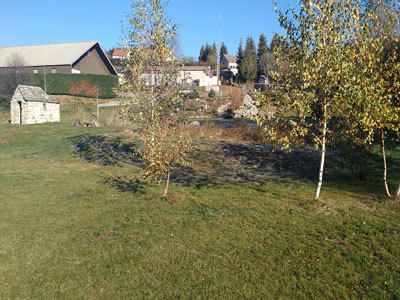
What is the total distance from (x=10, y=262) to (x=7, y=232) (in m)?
1.97

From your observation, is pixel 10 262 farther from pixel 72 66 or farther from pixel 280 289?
pixel 72 66

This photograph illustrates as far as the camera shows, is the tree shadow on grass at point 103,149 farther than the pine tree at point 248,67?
No

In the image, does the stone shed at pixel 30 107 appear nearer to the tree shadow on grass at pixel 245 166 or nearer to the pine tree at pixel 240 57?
the tree shadow on grass at pixel 245 166

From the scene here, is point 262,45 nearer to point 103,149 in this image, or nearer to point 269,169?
point 103,149

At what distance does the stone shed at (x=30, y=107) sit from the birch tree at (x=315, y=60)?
1160 inches

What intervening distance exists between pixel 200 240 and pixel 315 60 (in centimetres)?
645

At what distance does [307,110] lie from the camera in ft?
32.7

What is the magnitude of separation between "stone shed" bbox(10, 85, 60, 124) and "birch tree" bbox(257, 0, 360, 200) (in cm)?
2948

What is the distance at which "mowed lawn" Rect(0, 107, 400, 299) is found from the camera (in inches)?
250

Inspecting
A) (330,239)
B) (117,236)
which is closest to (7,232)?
(117,236)

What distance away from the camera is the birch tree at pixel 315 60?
372 inches

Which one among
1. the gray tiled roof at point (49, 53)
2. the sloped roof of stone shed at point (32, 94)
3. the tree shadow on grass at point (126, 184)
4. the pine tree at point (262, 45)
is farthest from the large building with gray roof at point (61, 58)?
the tree shadow on grass at point (126, 184)

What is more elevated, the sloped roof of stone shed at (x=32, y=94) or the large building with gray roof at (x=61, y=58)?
the large building with gray roof at (x=61, y=58)

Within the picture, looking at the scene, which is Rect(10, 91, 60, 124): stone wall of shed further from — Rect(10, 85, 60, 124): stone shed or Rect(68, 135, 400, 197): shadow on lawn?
A: Rect(68, 135, 400, 197): shadow on lawn
